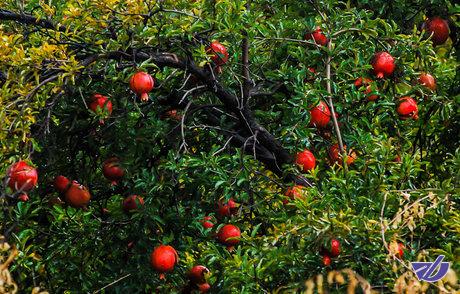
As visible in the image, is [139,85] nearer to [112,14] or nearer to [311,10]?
[112,14]

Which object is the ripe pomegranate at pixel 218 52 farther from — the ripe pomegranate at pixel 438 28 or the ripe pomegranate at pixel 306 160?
the ripe pomegranate at pixel 438 28

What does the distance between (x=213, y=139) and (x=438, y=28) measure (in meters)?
1.36

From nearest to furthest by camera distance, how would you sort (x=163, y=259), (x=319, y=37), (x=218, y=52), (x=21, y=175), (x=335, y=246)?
(x=335, y=246) → (x=21, y=175) → (x=163, y=259) → (x=218, y=52) → (x=319, y=37)

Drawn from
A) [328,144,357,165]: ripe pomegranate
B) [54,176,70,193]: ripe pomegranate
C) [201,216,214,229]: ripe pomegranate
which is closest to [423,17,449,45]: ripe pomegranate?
[328,144,357,165]: ripe pomegranate

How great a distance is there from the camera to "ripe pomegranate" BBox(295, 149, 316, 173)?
4891 millimetres

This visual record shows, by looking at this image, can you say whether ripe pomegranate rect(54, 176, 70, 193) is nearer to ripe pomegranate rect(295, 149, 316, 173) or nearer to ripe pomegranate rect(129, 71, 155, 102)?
ripe pomegranate rect(129, 71, 155, 102)

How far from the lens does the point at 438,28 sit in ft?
17.9

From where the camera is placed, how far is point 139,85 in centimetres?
450

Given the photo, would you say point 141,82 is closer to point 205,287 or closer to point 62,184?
point 62,184

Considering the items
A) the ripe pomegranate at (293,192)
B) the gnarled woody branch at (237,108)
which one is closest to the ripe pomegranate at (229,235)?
the ripe pomegranate at (293,192)

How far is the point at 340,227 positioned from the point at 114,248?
1.83 meters

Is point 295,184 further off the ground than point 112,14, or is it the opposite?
point 112,14

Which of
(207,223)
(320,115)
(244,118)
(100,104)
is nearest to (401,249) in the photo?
(320,115)

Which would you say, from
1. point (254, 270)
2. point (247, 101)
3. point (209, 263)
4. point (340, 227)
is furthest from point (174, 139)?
point (340, 227)
